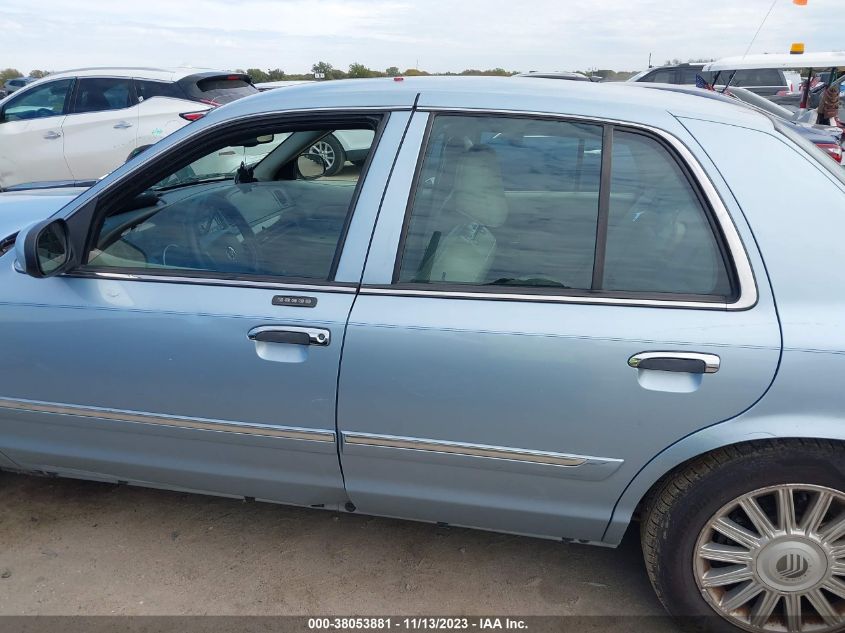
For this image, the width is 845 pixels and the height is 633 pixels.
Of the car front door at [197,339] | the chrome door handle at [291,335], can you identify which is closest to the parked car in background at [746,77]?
the car front door at [197,339]

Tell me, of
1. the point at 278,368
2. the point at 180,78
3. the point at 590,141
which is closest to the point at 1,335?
the point at 278,368

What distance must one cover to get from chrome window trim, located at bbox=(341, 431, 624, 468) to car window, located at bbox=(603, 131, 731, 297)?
1.70 feet

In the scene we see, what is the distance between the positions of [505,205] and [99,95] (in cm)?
697

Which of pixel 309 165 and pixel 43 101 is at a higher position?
pixel 309 165

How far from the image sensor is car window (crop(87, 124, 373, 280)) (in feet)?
7.38

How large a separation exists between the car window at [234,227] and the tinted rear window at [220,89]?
17.5 feet

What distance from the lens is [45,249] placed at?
7.37 feet

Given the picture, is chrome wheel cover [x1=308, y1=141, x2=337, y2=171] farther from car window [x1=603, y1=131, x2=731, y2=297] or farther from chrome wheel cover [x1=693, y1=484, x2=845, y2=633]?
chrome wheel cover [x1=693, y1=484, x2=845, y2=633]


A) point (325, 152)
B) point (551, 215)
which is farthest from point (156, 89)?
point (551, 215)

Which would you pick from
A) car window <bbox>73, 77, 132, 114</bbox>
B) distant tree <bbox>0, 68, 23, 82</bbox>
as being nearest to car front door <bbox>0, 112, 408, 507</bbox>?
car window <bbox>73, 77, 132, 114</bbox>

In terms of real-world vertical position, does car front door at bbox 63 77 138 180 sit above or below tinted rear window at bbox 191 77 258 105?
below

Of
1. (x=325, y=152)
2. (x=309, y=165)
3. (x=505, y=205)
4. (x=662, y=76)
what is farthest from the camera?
(x=662, y=76)

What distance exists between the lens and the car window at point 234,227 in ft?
7.38

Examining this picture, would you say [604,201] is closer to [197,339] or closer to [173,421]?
[197,339]
